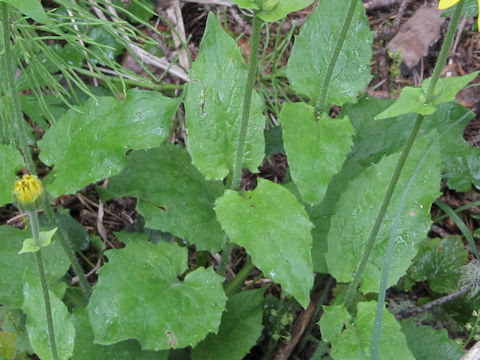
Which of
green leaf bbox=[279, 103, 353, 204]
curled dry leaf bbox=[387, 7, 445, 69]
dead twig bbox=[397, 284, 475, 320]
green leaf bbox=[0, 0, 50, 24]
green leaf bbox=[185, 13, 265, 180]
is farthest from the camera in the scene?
curled dry leaf bbox=[387, 7, 445, 69]

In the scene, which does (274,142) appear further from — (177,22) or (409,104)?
(409,104)

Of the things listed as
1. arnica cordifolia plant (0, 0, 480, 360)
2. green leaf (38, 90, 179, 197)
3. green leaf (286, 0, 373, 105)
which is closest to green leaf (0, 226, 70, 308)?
arnica cordifolia plant (0, 0, 480, 360)

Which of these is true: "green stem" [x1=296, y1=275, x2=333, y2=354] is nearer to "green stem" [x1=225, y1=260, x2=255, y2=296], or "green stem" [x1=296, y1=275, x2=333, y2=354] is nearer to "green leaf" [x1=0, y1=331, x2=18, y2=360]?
"green stem" [x1=225, y1=260, x2=255, y2=296]

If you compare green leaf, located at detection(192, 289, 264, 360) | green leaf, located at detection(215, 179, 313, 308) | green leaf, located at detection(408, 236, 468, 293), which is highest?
green leaf, located at detection(215, 179, 313, 308)

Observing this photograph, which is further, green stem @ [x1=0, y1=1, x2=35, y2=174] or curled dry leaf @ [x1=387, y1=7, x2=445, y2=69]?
curled dry leaf @ [x1=387, y1=7, x2=445, y2=69]

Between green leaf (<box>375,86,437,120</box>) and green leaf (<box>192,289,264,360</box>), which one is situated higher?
green leaf (<box>375,86,437,120</box>)

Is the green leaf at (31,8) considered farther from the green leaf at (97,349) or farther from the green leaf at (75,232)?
the green leaf at (75,232)

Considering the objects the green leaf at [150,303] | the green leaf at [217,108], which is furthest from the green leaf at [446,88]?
the green leaf at [150,303]
